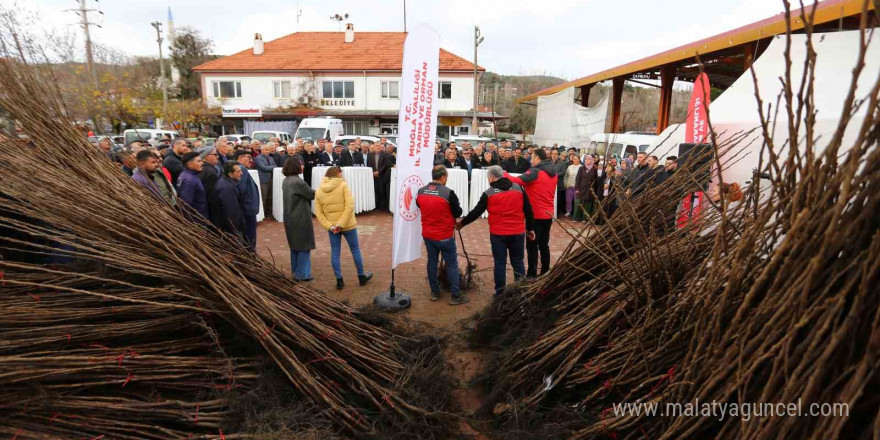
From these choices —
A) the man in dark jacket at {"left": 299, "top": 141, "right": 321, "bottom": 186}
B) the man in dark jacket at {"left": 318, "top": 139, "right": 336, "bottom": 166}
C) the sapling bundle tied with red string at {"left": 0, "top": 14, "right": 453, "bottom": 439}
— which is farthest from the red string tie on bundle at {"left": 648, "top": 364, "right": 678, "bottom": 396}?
the man in dark jacket at {"left": 318, "top": 139, "right": 336, "bottom": 166}

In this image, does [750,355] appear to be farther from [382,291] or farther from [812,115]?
[382,291]

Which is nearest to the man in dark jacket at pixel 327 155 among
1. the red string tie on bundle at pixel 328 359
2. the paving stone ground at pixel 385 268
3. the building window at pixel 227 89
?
the paving stone ground at pixel 385 268

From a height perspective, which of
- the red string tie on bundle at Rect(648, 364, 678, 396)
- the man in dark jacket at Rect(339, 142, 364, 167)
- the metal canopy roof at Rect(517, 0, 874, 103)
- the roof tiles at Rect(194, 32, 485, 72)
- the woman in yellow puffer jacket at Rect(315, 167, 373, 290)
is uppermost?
the roof tiles at Rect(194, 32, 485, 72)

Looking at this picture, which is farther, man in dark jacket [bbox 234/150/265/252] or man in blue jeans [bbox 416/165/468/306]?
man in dark jacket [bbox 234/150/265/252]

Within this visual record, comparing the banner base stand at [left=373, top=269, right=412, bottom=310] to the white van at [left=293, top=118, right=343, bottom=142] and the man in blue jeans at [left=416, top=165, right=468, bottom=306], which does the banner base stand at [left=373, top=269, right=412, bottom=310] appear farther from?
the white van at [left=293, top=118, right=343, bottom=142]

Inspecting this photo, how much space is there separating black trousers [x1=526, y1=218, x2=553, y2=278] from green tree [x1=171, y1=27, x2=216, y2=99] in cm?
4132

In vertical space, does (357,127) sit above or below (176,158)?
above

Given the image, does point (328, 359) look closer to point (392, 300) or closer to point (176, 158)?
point (392, 300)

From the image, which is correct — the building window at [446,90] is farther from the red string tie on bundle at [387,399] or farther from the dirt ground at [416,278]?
the red string tie on bundle at [387,399]

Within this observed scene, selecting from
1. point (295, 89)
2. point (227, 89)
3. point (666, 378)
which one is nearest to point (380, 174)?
point (666, 378)

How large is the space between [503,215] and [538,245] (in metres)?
1.33

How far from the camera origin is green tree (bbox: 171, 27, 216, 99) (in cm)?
3912

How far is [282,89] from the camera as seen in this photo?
3212cm

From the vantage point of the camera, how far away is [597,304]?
10.2 ft
